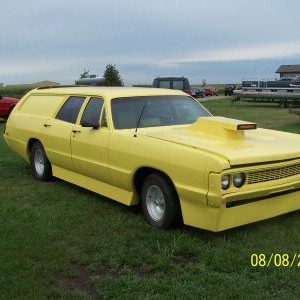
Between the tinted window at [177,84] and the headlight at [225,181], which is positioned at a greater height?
the tinted window at [177,84]

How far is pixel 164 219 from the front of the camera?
552 cm

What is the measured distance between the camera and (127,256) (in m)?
4.81

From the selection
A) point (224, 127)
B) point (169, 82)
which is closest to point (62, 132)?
point (224, 127)

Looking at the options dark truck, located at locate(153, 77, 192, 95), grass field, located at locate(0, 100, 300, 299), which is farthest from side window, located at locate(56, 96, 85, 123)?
dark truck, located at locate(153, 77, 192, 95)

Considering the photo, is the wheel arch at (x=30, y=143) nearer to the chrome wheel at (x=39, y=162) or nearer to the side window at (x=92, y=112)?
the chrome wheel at (x=39, y=162)

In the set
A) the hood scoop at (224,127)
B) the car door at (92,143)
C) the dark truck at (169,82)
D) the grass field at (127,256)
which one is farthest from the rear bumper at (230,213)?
the dark truck at (169,82)

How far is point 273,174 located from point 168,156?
108 centimetres

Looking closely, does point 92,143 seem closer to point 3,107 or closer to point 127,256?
point 127,256

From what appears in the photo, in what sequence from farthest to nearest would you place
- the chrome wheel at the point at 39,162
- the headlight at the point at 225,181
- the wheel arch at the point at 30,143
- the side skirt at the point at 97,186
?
the wheel arch at the point at 30,143 → the chrome wheel at the point at 39,162 → the side skirt at the point at 97,186 → the headlight at the point at 225,181

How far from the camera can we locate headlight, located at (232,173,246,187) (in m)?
4.97

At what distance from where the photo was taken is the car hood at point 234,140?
202 inches

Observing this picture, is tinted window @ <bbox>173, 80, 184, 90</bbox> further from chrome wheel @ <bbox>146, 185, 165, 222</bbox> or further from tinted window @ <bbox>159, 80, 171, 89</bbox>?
chrome wheel @ <bbox>146, 185, 165, 222</bbox>

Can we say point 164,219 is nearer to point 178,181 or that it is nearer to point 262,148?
point 178,181

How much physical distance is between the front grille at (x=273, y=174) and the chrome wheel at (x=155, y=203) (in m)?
1.01
